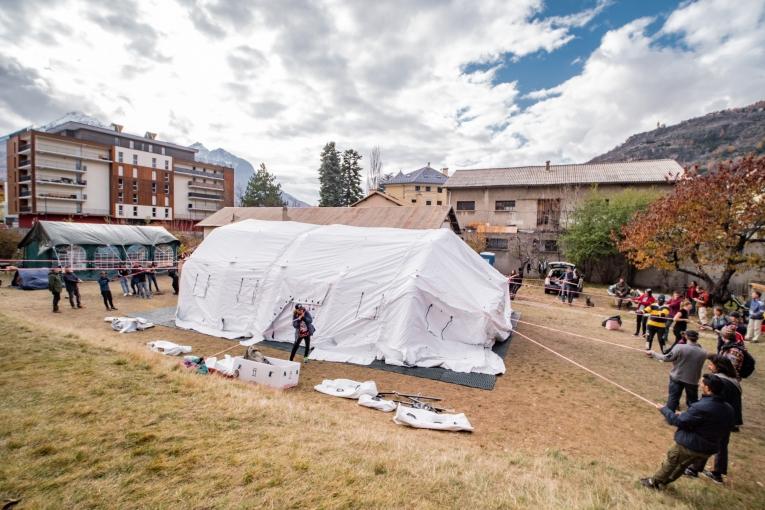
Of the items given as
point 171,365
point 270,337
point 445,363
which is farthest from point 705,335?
point 171,365

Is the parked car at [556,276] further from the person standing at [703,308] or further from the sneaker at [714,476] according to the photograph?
the sneaker at [714,476]

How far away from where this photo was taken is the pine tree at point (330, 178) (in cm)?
5359

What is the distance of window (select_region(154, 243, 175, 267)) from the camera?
24.1m

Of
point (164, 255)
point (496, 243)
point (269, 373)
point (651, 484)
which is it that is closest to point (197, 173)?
point (164, 255)

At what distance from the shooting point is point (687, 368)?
20.3ft

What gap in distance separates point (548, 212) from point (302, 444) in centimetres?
3021

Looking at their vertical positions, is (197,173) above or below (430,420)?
above

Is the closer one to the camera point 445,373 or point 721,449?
point 721,449

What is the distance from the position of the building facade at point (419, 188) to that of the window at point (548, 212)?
28.9 meters

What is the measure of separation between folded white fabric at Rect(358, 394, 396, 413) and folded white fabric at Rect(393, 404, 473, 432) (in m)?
0.28

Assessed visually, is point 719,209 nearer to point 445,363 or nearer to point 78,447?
point 445,363

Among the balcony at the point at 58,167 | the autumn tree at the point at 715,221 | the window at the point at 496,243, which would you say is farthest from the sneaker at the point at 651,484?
the balcony at the point at 58,167

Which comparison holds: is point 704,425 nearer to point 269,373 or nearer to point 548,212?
point 269,373

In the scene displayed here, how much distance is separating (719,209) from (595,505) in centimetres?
1758
